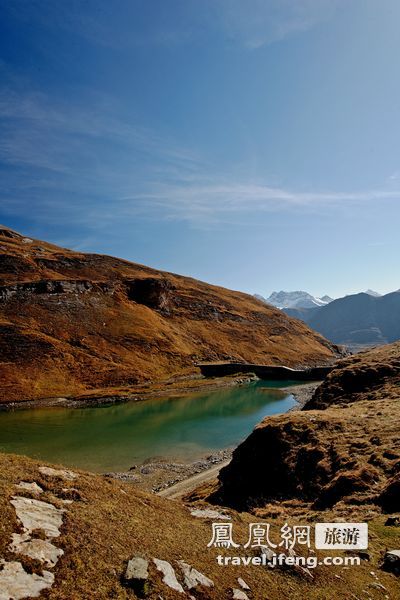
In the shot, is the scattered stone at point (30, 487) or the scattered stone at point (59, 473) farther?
the scattered stone at point (59, 473)

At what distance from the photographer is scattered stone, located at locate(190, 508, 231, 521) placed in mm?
16797

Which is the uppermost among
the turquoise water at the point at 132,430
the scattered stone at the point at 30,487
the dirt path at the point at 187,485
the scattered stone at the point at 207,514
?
the scattered stone at the point at 30,487

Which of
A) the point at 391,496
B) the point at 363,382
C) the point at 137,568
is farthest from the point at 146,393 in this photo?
the point at 137,568

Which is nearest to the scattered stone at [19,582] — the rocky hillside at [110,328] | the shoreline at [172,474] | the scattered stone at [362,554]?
the scattered stone at [362,554]

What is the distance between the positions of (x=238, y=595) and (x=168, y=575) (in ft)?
7.01

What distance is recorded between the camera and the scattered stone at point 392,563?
1295 cm

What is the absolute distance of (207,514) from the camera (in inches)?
679

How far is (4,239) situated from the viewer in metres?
156

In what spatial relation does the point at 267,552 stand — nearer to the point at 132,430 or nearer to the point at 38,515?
the point at 38,515

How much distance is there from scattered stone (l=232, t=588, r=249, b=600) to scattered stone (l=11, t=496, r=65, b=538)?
17.4 feet

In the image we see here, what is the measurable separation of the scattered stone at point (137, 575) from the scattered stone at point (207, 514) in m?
6.92

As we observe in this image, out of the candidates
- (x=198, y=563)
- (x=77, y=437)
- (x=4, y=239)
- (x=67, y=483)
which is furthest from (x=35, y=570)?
(x=4, y=239)

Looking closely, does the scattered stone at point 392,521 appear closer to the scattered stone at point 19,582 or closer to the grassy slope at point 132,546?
the grassy slope at point 132,546

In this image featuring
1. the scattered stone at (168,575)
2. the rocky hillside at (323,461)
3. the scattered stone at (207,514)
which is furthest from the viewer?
the rocky hillside at (323,461)
